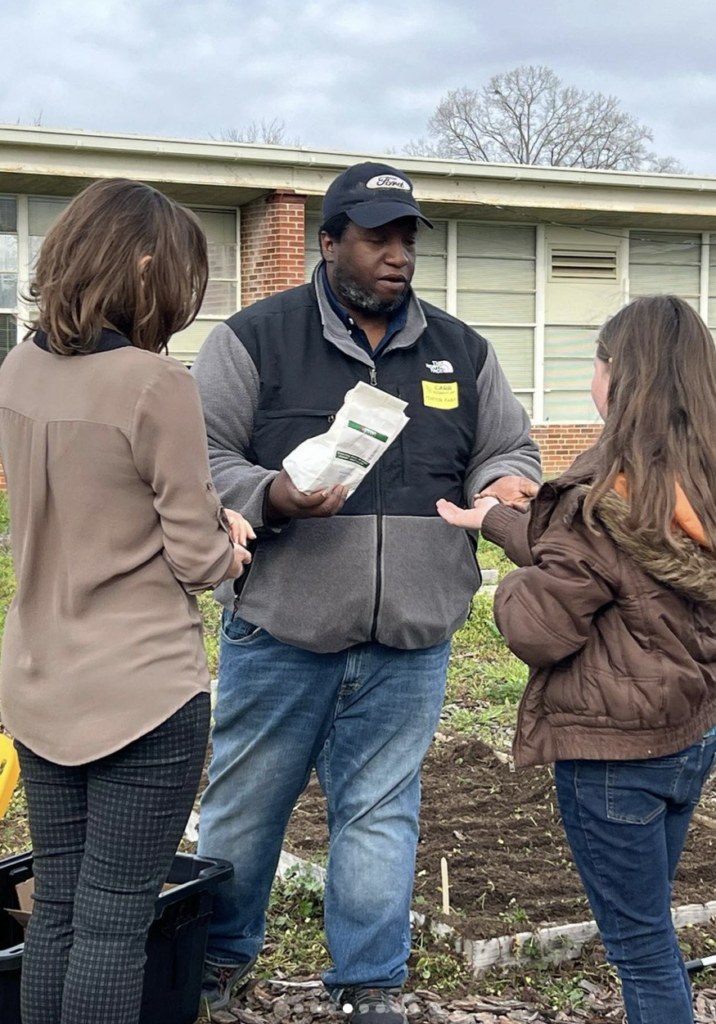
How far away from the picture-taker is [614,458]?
2930mm

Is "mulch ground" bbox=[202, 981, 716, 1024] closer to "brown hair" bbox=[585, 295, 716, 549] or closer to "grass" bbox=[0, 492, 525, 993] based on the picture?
"grass" bbox=[0, 492, 525, 993]

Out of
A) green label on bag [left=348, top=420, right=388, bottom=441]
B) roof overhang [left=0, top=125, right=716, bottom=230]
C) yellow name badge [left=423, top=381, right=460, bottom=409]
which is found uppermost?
roof overhang [left=0, top=125, right=716, bottom=230]

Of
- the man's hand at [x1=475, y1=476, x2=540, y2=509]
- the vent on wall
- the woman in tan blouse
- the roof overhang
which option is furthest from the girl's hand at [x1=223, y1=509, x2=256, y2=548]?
the vent on wall

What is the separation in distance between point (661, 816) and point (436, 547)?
3.38ft

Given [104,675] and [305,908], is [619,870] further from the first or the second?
[305,908]

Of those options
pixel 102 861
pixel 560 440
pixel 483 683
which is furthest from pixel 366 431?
pixel 560 440

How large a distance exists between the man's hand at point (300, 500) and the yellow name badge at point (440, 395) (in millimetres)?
482

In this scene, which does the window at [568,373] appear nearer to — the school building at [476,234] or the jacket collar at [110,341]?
the school building at [476,234]

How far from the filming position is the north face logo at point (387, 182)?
3.61 m

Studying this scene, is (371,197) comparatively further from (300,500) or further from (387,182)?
(300,500)

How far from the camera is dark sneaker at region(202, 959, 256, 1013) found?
12.0ft

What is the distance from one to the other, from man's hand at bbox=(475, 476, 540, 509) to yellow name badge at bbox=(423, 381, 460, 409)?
0.95 ft

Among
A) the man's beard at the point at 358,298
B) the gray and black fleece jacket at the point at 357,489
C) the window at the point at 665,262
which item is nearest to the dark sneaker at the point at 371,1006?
the gray and black fleece jacket at the point at 357,489

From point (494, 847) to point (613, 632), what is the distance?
2.10 meters
